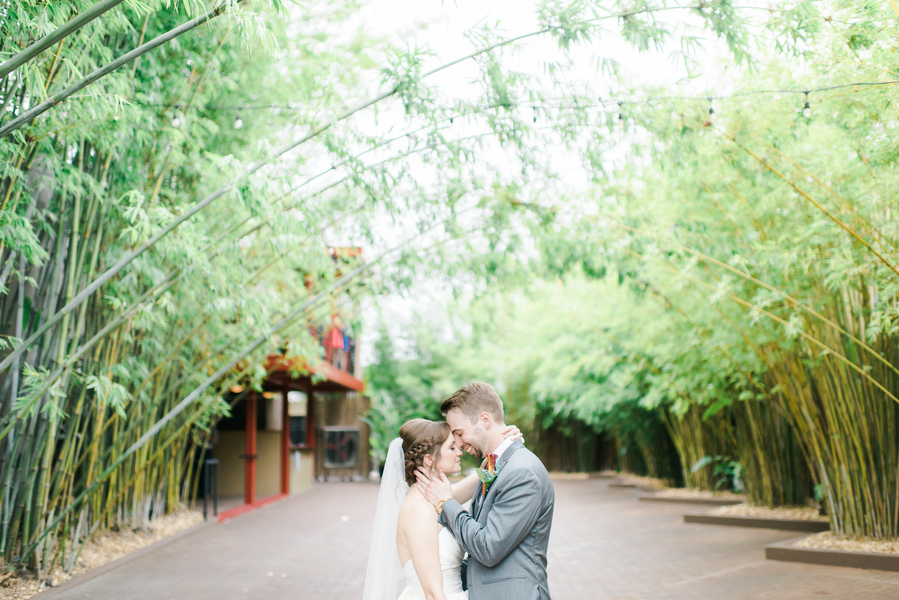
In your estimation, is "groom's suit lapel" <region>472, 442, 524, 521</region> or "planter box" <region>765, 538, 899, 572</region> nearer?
"groom's suit lapel" <region>472, 442, 524, 521</region>

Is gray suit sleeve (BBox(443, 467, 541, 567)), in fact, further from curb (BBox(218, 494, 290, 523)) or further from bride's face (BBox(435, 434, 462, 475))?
curb (BBox(218, 494, 290, 523))

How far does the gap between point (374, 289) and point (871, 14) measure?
3826mm

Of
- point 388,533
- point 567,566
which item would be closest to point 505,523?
point 388,533

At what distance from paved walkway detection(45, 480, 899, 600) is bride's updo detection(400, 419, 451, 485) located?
10.6ft

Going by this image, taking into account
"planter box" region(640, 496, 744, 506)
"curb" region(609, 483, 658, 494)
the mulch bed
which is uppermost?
the mulch bed

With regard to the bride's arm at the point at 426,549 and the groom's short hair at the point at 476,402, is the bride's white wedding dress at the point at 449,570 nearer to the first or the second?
the bride's arm at the point at 426,549

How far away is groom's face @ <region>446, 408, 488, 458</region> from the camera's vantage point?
2.22m

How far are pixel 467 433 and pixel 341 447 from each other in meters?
16.1

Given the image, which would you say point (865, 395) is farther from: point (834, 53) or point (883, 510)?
point (834, 53)

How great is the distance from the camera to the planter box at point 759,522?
709 centimetres

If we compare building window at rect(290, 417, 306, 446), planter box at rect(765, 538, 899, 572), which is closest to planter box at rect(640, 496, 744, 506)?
planter box at rect(765, 538, 899, 572)

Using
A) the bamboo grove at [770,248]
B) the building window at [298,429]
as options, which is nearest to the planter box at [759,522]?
the bamboo grove at [770,248]

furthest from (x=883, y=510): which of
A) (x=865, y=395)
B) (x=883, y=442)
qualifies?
(x=865, y=395)

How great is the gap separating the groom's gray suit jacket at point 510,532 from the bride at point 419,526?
0.34 ft
